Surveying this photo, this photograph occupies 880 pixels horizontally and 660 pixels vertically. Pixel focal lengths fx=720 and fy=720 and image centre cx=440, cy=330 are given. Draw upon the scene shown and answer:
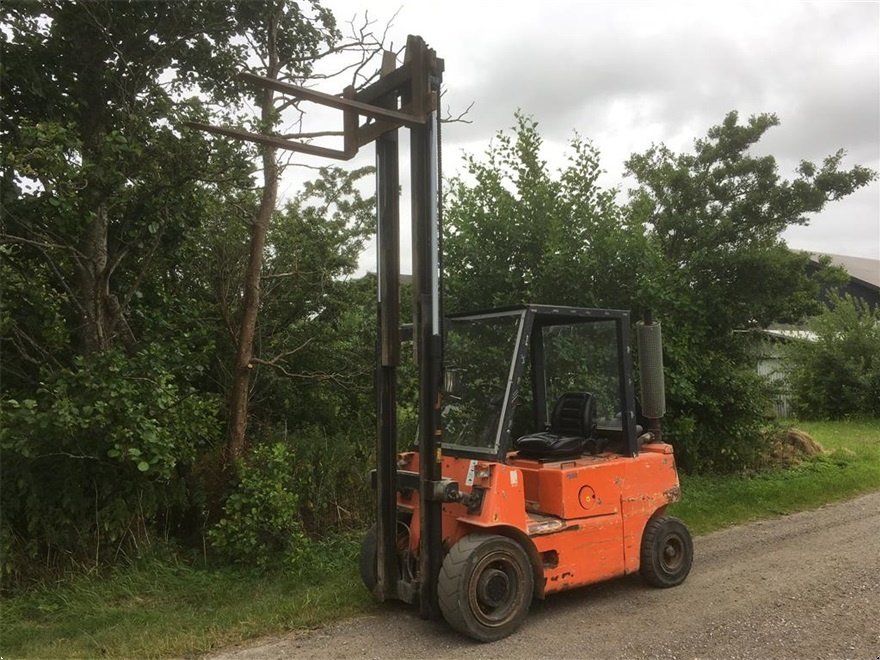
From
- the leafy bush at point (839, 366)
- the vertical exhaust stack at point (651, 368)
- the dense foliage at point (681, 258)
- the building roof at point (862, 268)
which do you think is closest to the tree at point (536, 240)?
the dense foliage at point (681, 258)

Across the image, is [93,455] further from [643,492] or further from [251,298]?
[643,492]

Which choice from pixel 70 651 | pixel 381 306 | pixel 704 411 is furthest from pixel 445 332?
pixel 704 411

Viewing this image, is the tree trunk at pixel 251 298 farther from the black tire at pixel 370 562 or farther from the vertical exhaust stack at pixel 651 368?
the vertical exhaust stack at pixel 651 368

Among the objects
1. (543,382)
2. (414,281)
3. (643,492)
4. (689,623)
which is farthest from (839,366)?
(414,281)

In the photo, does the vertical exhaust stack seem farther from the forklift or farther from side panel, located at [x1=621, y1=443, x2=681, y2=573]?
side panel, located at [x1=621, y1=443, x2=681, y2=573]

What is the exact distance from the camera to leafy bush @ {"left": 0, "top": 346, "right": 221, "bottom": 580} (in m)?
5.72

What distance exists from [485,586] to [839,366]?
21311 mm

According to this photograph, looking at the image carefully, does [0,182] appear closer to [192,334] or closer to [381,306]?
[192,334]

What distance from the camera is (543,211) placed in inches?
385

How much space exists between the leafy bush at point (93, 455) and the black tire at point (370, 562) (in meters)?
1.76

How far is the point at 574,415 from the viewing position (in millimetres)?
6207

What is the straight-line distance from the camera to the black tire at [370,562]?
18.5 ft

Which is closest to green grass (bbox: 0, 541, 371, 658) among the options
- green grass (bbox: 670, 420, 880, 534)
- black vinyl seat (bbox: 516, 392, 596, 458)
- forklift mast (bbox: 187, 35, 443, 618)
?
forklift mast (bbox: 187, 35, 443, 618)

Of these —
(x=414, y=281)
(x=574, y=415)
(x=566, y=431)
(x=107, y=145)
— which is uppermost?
(x=107, y=145)
